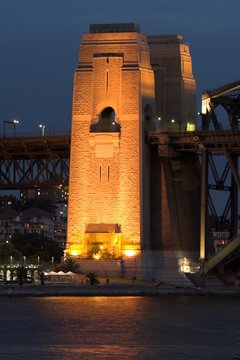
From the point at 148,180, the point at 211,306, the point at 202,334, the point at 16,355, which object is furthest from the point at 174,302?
the point at 16,355

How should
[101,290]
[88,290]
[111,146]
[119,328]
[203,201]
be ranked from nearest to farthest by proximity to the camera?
[119,328]
[88,290]
[101,290]
[203,201]
[111,146]

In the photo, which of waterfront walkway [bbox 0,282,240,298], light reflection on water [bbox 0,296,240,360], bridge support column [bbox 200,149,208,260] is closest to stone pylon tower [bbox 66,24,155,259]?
bridge support column [bbox 200,149,208,260]

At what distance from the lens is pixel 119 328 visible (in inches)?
3912

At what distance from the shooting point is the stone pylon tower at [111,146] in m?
134

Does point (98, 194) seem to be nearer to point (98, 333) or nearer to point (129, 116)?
point (129, 116)

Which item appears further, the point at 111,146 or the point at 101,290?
the point at 111,146

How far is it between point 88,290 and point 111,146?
522 inches

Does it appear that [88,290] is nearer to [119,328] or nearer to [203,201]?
[203,201]

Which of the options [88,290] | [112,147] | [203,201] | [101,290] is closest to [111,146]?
[112,147]

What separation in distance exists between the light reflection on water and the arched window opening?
497 inches

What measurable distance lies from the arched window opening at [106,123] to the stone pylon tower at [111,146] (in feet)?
0.24

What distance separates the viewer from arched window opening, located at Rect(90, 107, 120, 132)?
135m

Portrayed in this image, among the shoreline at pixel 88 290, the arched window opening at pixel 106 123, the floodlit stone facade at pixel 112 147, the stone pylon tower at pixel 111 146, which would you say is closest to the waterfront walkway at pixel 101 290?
the shoreline at pixel 88 290

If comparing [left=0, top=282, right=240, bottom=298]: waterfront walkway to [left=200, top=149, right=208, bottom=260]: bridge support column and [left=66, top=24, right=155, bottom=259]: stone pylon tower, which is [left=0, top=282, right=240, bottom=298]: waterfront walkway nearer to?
[left=200, top=149, right=208, bottom=260]: bridge support column
